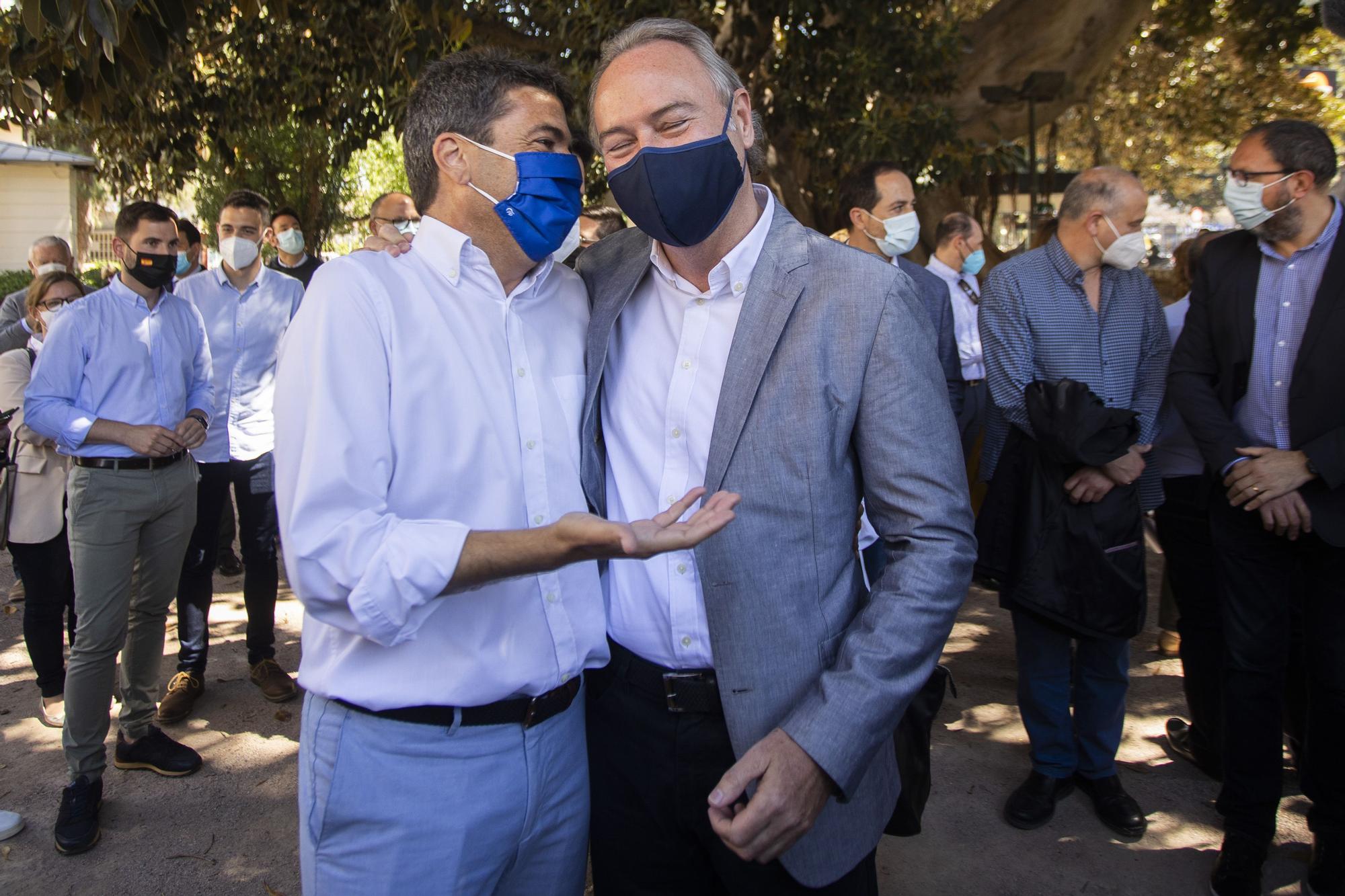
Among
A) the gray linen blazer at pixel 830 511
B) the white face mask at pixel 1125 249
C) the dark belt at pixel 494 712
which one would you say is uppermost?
the white face mask at pixel 1125 249

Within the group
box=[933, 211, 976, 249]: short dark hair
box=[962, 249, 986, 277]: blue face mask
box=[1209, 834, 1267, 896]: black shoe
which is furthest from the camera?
box=[962, 249, 986, 277]: blue face mask

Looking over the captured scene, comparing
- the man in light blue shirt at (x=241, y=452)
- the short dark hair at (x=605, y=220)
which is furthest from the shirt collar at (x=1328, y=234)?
the man in light blue shirt at (x=241, y=452)

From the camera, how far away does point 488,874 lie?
5.87ft

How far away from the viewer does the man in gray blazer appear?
168cm

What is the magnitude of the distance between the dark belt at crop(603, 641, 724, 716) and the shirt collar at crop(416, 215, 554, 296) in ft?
2.59

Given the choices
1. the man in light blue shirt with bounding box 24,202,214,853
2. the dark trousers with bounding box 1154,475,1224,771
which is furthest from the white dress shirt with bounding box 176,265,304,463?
the dark trousers with bounding box 1154,475,1224,771

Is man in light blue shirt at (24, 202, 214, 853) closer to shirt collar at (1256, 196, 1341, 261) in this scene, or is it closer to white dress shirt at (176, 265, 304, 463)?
white dress shirt at (176, 265, 304, 463)

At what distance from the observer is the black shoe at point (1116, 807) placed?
141 inches

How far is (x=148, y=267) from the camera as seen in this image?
4.20m

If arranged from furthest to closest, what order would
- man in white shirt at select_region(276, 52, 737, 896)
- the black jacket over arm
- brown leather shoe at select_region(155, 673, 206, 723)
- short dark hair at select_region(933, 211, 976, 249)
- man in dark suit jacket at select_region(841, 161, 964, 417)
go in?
short dark hair at select_region(933, 211, 976, 249), man in dark suit jacket at select_region(841, 161, 964, 417), brown leather shoe at select_region(155, 673, 206, 723), the black jacket over arm, man in white shirt at select_region(276, 52, 737, 896)

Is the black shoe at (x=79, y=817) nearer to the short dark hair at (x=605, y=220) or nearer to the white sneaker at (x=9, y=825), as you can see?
the white sneaker at (x=9, y=825)

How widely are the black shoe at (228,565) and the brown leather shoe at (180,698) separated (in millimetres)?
2173

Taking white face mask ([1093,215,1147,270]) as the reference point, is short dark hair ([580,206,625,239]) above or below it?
above

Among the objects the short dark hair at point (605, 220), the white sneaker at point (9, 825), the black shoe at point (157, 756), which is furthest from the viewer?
the short dark hair at point (605, 220)
